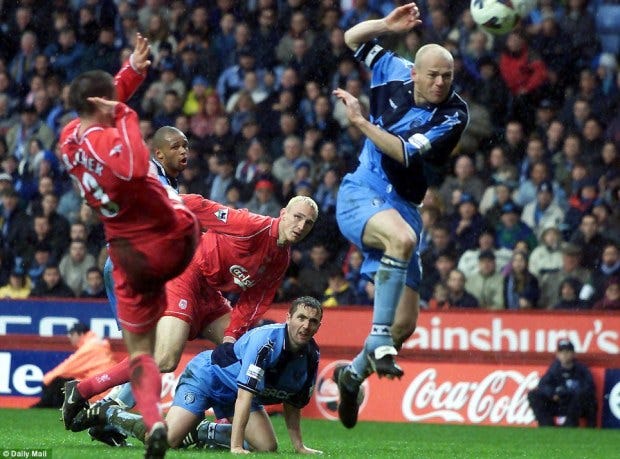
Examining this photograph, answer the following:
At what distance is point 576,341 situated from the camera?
625 inches

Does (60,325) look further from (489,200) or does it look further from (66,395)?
(66,395)

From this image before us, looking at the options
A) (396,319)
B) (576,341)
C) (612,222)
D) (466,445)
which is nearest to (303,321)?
(396,319)

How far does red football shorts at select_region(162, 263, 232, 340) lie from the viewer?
1171 centimetres

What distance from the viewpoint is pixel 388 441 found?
42.4 feet

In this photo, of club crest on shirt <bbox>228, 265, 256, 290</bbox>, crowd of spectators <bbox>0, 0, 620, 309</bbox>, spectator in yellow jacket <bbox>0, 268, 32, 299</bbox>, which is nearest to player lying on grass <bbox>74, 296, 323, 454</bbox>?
club crest on shirt <bbox>228, 265, 256, 290</bbox>

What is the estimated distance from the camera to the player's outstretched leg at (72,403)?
1099 cm

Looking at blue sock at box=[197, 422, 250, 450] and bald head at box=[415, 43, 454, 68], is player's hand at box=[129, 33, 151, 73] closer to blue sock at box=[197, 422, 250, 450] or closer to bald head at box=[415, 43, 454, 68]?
bald head at box=[415, 43, 454, 68]

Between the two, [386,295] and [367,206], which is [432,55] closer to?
[367,206]

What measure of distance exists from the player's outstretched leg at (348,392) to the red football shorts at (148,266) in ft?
4.65

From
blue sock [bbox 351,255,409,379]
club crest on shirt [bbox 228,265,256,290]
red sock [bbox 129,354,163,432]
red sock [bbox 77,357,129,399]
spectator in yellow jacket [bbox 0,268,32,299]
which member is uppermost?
blue sock [bbox 351,255,409,379]

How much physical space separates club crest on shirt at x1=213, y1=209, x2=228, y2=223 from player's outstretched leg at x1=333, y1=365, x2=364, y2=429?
231 cm

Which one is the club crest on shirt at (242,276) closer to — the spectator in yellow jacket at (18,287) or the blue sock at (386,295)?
the blue sock at (386,295)

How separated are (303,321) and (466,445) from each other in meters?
2.76

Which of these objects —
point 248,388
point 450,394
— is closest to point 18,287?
point 450,394
